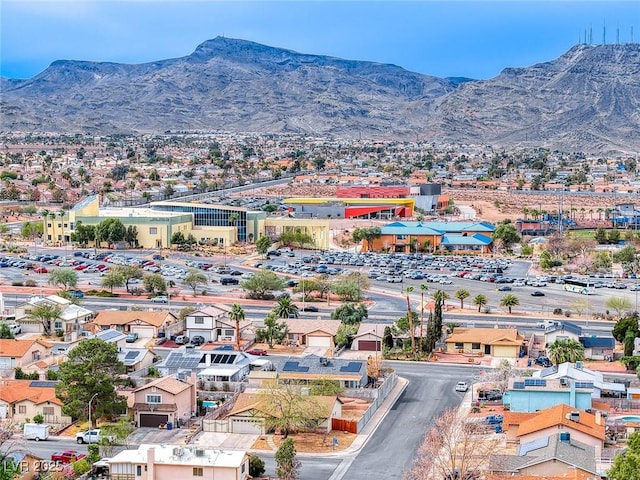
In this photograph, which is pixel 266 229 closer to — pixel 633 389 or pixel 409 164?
pixel 633 389

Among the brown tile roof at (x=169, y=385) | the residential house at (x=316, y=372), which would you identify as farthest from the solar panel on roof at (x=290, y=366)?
the brown tile roof at (x=169, y=385)

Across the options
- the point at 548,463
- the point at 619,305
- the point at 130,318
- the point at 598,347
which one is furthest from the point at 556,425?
the point at 619,305

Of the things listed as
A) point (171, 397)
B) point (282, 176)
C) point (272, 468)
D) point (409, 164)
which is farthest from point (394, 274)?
point (409, 164)

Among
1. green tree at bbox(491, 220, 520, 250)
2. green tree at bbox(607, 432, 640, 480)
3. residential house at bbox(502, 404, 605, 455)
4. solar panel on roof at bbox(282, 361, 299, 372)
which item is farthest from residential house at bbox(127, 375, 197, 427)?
green tree at bbox(491, 220, 520, 250)

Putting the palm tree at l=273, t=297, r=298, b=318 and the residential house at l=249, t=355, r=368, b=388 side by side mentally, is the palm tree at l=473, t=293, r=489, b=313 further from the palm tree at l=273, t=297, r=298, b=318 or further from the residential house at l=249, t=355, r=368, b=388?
the residential house at l=249, t=355, r=368, b=388

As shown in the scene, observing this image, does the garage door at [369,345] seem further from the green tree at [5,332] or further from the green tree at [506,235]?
the green tree at [506,235]
